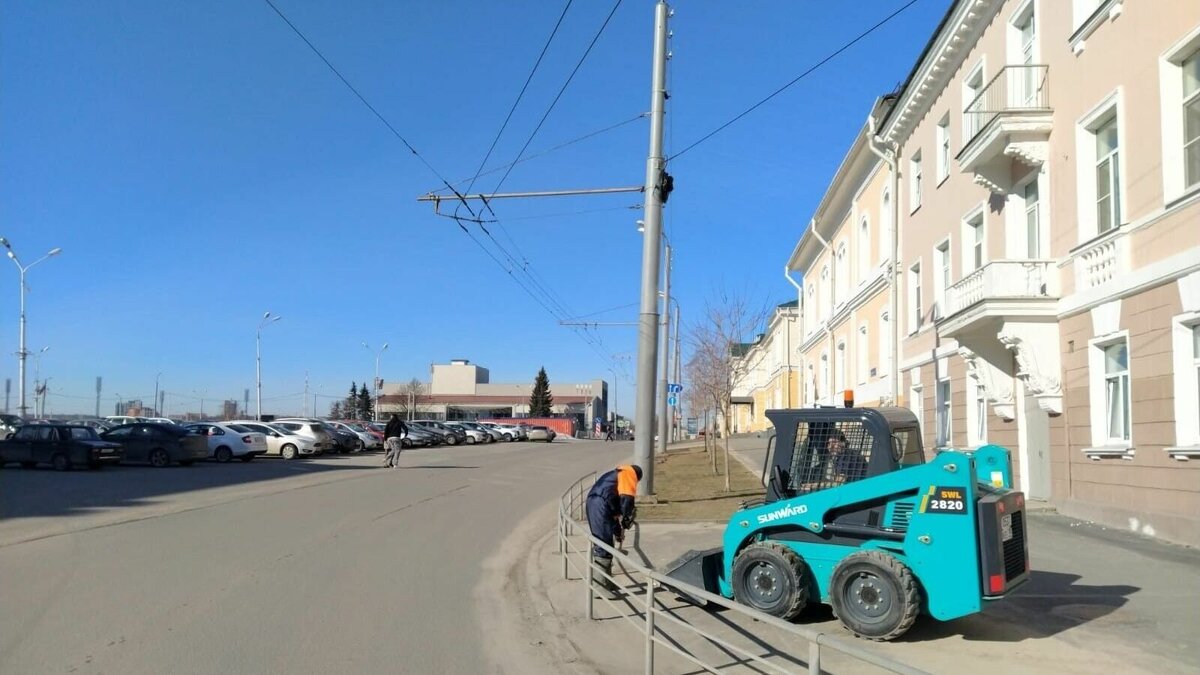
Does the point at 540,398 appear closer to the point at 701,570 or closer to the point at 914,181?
the point at 914,181

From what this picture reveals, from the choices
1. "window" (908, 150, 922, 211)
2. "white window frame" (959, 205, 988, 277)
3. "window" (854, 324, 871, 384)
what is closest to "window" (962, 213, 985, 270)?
A: "white window frame" (959, 205, 988, 277)

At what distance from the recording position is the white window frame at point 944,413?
69.3ft

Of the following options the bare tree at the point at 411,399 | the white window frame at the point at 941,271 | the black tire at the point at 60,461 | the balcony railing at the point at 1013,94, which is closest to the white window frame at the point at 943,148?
the white window frame at the point at 941,271

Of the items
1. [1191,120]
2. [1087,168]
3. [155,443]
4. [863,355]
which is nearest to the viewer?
[1191,120]

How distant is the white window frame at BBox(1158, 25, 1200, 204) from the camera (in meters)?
11.8

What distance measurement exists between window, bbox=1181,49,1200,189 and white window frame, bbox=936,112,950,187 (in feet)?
30.5

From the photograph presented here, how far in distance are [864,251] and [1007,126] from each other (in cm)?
1606

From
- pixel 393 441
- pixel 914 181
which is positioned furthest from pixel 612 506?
pixel 393 441

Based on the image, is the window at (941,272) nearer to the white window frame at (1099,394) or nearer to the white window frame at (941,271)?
the white window frame at (941,271)

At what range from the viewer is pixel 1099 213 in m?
14.2

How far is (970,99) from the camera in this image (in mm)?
19641

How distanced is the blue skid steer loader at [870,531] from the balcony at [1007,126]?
31.4 feet

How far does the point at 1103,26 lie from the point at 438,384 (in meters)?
133

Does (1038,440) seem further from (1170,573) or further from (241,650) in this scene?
(241,650)
